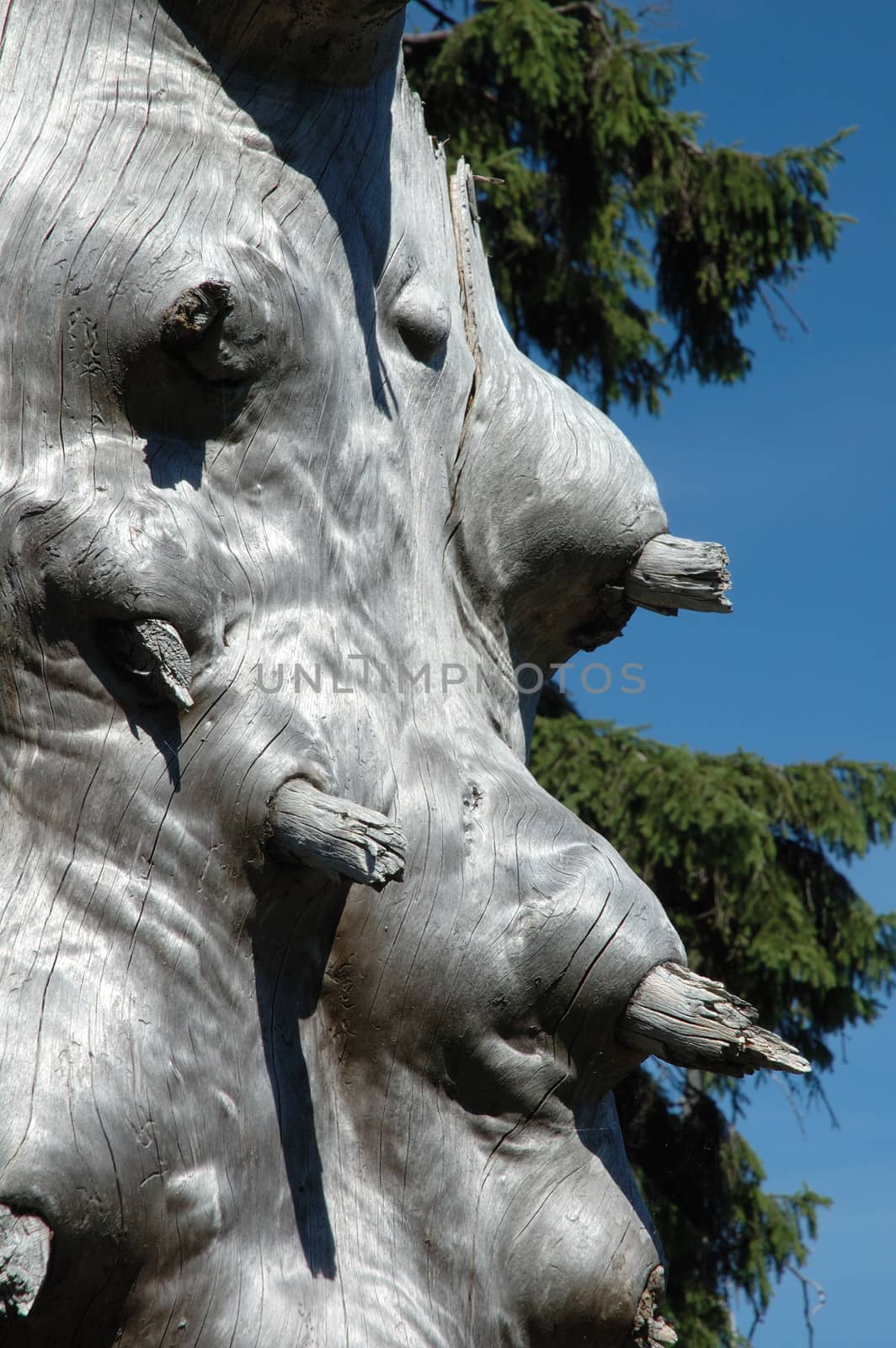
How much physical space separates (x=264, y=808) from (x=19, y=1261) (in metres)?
0.80

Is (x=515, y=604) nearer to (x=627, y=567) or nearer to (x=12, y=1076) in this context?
(x=627, y=567)

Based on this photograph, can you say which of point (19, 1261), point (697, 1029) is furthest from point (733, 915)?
point (19, 1261)

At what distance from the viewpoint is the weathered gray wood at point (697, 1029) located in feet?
8.49

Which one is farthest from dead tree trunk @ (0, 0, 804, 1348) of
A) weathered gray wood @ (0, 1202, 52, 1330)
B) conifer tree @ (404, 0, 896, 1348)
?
conifer tree @ (404, 0, 896, 1348)

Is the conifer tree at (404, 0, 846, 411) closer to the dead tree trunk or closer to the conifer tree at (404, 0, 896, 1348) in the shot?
the conifer tree at (404, 0, 896, 1348)

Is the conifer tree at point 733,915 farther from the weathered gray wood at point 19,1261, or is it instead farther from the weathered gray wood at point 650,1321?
the weathered gray wood at point 19,1261

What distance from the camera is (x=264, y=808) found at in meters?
2.46

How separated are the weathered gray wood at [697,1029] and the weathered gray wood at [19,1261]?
46.1 inches

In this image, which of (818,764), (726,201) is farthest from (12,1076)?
(726,201)

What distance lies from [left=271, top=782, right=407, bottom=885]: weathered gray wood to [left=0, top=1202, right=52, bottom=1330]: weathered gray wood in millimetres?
705

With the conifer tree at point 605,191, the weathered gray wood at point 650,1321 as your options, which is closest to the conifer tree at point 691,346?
the conifer tree at point 605,191

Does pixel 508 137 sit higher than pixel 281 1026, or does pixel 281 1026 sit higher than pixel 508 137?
pixel 508 137

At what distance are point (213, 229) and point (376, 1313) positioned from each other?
1.99 metres

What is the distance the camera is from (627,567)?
339 centimetres
